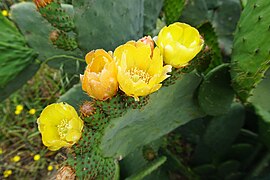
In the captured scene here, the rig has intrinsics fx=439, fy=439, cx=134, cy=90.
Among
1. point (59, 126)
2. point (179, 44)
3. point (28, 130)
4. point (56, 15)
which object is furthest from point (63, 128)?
point (28, 130)

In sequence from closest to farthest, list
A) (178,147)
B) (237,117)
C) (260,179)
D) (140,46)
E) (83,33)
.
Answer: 1. (140,46)
2. (83,33)
3. (260,179)
4. (237,117)
5. (178,147)

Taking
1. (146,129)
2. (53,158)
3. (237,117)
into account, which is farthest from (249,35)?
(53,158)

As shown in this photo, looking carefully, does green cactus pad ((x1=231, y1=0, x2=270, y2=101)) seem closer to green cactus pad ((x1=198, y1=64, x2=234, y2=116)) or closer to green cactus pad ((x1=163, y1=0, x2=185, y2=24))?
green cactus pad ((x1=198, y1=64, x2=234, y2=116))

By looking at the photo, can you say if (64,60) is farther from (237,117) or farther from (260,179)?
(260,179)

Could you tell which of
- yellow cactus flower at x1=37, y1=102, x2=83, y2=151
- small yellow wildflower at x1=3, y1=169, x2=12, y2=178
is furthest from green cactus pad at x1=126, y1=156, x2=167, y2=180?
small yellow wildflower at x1=3, y1=169, x2=12, y2=178

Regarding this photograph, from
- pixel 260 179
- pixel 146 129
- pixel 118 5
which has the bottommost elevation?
pixel 260 179

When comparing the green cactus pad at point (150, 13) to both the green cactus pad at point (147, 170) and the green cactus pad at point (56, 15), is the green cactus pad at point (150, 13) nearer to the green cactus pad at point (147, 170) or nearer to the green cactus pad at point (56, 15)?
the green cactus pad at point (56, 15)

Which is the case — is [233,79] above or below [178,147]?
above
